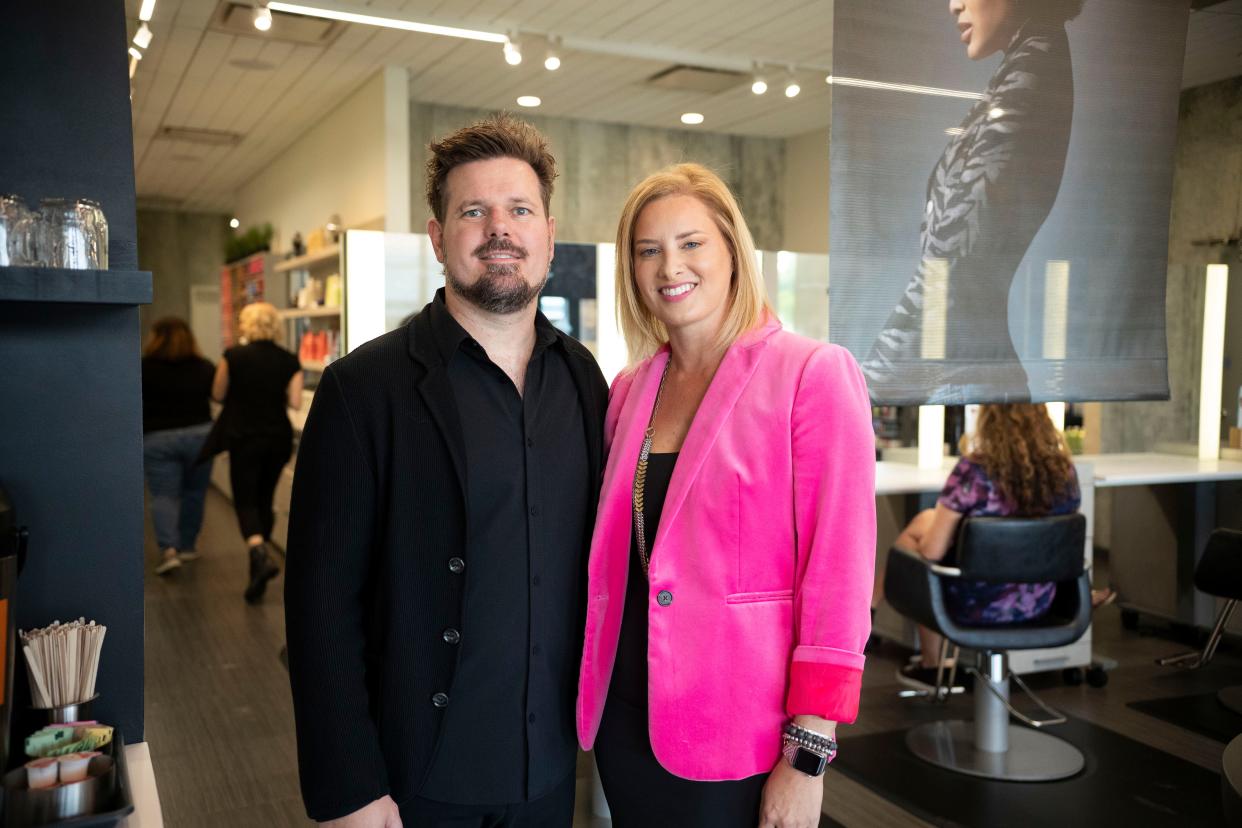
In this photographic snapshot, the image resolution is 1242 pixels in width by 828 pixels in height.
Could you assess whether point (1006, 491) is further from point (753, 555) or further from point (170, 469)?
point (170, 469)

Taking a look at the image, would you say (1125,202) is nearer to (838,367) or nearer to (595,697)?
(838,367)

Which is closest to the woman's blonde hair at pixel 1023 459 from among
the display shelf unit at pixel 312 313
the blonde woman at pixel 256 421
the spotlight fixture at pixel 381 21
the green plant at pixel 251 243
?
the spotlight fixture at pixel 381 21

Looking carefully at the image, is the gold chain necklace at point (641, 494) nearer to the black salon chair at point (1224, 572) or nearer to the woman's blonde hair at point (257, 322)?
the black salon chair at point (1224, 572)

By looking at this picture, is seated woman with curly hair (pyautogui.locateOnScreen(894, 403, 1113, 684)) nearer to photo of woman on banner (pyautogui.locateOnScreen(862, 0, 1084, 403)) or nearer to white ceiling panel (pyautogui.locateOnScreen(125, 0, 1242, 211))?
photo of woman on banner (pyautogui.locateOnScreen(862, 0, 1084, 403))

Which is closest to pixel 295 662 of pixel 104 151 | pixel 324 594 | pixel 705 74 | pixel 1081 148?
pixel 324 594

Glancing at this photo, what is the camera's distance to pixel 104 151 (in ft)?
5.27

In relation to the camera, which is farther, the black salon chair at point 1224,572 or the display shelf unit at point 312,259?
the display shelf unit at point 312,259

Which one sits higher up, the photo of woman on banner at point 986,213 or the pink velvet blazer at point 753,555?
the photo of woman on banner at point 986,213

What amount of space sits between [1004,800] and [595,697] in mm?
2171

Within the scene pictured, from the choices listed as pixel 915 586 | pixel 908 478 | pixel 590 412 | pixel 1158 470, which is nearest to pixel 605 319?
pixel 908 478

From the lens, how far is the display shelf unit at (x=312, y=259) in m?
7.32

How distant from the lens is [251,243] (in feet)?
35.2

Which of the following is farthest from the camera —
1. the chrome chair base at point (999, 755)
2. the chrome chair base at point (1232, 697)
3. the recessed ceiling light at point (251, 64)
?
the recessed ceiling light at point (251, 64)

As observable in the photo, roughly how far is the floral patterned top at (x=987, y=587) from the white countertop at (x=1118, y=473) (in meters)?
0.69
